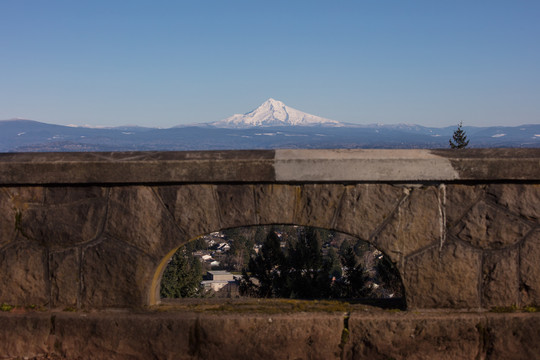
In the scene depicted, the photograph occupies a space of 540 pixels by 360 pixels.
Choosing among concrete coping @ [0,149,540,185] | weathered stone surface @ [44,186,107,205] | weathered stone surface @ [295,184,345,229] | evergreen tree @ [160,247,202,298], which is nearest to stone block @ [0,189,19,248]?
concrete coping @ [0,149,540,185]

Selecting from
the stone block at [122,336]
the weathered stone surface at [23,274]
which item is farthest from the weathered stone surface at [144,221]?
the weathered stone surface at [23,274]

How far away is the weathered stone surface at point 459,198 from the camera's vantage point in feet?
8.94

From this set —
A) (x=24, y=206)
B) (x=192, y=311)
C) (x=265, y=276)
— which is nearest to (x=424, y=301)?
(x=192, y=311)

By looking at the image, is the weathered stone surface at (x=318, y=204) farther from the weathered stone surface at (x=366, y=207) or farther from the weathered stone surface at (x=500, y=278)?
the weathered stone surface at (x=500, y=278)

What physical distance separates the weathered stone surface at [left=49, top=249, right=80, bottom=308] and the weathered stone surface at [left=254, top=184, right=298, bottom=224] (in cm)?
106

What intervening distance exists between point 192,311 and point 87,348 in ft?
1.95

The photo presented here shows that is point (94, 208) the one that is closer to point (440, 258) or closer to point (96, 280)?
point (96, 280)

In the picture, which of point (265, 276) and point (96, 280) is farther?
point (265, 276)

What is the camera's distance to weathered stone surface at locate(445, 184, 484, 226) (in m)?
2.72

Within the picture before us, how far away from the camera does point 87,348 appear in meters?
2.79

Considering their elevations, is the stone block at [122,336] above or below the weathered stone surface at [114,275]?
below

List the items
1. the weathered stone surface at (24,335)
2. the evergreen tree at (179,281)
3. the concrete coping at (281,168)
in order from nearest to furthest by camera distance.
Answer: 1. the concrete coping at (281,168)
2. the weathered stone surface at (24,335)
3. the evergreen tree at (179,281)

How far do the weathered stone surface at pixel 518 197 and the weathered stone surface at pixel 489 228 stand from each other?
0.05 meters

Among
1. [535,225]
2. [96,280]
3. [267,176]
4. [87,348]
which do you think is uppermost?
[267,176]
